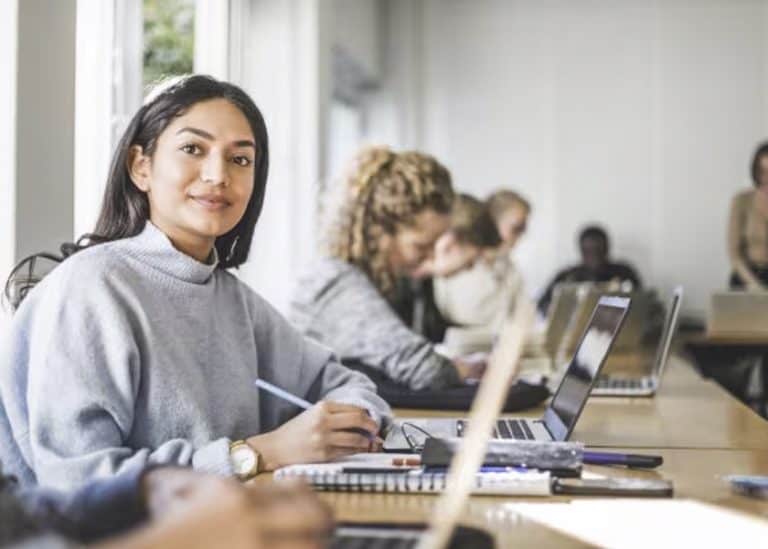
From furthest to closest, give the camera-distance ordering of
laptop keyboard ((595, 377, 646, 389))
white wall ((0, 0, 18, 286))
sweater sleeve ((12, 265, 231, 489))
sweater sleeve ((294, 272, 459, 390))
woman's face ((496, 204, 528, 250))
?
1. woman's face ((496, 204, 528, 250))
2. laptop keyboard ((595, 377, 646, 389))
3. sweater sleeve ((294, 272, 459, 390))
4. white wall ((0, 0, 18, 286))
5. sweater sleeve ((12, 265, 231, 489))

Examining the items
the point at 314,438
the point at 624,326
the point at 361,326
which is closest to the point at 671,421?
the point at 361,326

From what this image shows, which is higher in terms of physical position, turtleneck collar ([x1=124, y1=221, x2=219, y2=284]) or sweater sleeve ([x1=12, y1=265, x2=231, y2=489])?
turtleneck collar ([x1=124, y1=221, x2=219, y2=284])

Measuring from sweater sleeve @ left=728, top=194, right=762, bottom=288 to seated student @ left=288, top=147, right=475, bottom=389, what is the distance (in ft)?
11.2

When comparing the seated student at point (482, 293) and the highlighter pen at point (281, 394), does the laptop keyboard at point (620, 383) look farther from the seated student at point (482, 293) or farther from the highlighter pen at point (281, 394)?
the seated student at point (482, 293)

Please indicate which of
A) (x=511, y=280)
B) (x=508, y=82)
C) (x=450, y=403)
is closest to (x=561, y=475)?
(x=450, y=403)

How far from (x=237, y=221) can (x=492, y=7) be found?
6.40 metres

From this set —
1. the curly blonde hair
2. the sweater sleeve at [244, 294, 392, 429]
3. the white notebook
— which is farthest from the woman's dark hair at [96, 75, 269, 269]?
the curly blonde hair

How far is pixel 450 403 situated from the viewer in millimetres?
2383

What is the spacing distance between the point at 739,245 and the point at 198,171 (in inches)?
193

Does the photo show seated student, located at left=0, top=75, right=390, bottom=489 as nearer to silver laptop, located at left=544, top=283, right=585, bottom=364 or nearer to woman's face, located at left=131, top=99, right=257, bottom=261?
woman's face, located at left=131, top=99, right=257, bottom=261

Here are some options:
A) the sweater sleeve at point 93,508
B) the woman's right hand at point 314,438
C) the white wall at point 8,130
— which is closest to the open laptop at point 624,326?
the woman's right hand at point 314,438

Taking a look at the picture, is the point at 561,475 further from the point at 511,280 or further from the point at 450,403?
the point at 511,280

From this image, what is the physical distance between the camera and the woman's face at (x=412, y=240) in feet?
9.50

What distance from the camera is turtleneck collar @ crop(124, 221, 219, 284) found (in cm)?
164
